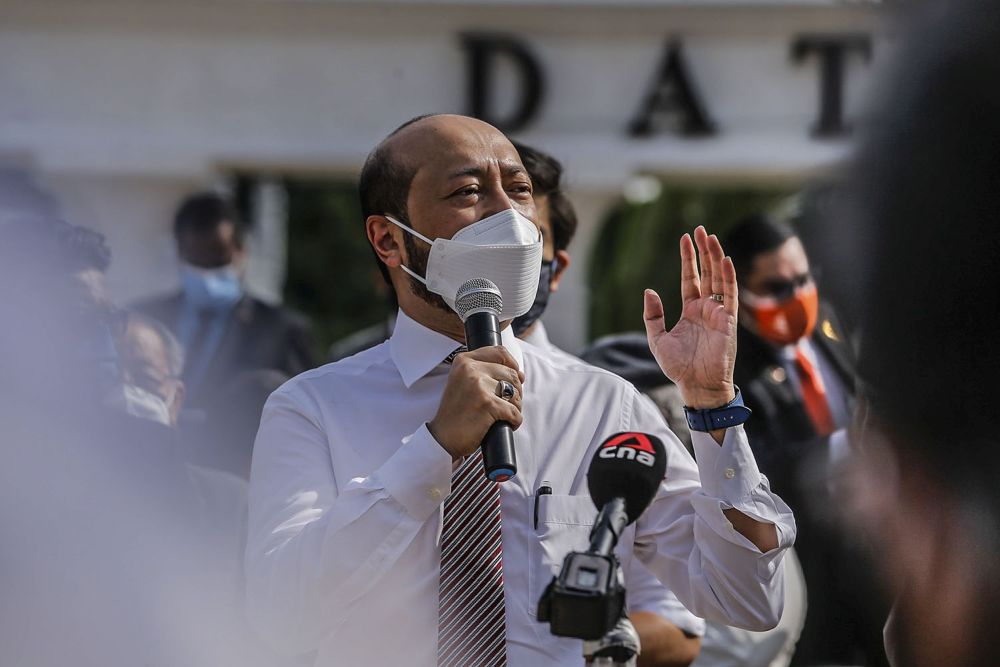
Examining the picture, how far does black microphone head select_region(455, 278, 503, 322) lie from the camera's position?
239 centimetres

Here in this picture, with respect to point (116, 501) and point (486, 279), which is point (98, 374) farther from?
point (486, 279)

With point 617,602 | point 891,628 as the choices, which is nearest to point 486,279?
point 617,602

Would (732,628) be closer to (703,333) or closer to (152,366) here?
(703,333)

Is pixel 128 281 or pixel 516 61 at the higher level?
pixel 516 61

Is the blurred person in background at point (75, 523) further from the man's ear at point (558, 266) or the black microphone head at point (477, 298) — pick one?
the man's ear at point (558, 266)

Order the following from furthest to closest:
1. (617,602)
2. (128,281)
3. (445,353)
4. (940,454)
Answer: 1. (128,281)
2. (445,353)
3. (617,602)
4. (940,454)

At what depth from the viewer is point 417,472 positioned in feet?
7.34

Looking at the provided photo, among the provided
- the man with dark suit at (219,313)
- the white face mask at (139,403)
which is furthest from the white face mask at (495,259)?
the man with dark suit at (219,313)

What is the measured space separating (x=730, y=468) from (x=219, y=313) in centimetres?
419

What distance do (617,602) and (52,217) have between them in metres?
2.30

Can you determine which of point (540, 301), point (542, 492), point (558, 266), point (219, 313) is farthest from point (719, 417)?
point (219, 313)

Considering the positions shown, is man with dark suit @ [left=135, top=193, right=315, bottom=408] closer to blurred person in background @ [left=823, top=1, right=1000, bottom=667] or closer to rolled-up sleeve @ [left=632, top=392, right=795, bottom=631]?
rolled-up sleeve @ [left=632, top=392, right=795, bottom=631]

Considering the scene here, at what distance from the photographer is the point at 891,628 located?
6.02ft

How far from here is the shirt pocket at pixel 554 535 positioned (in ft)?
7.91
